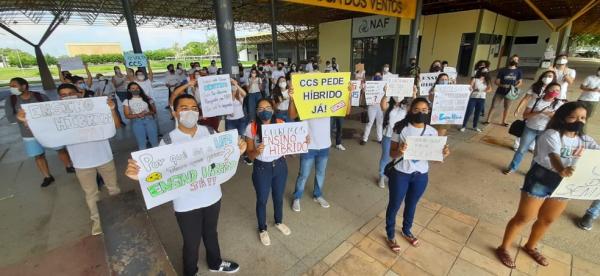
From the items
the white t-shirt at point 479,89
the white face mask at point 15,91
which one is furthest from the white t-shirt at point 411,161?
the white face mask at point 15,91

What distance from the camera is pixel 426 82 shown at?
21.1ft

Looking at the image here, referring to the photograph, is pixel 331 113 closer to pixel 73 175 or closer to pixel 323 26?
pixel 73 175

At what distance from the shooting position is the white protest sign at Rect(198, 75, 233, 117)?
15.4ft

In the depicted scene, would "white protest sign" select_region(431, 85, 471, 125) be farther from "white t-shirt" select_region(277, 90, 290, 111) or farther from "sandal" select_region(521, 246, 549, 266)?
"white t-shirt" select_region(277, 90, 290, 111)

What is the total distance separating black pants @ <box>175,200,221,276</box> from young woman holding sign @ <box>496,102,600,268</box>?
3.05 metres

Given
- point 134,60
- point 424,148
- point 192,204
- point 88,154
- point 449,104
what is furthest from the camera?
point 134,60

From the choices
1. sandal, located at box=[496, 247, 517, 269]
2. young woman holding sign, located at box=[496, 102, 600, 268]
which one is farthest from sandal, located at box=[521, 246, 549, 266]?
young woman holding sign, located at box=[496, 102, 600, 268]

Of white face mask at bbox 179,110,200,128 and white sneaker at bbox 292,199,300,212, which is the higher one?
white face mask at bbox 179,110,200,128

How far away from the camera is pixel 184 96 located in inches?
92.7

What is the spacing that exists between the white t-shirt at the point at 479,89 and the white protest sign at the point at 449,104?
2.73 meters

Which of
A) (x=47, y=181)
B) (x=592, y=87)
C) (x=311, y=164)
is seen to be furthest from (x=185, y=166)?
(x=592, y=87)

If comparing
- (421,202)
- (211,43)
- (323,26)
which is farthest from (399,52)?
(211,43)

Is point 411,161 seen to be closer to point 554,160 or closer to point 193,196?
point 554,160

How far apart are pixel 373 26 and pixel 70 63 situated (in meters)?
17.8
